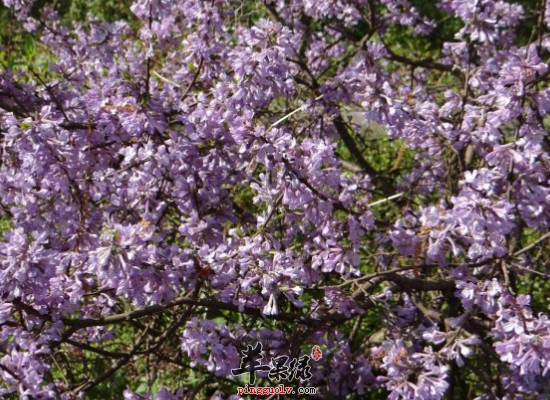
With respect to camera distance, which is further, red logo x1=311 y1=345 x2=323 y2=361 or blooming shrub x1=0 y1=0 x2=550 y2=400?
red logo x1=311 y1=345 x2=323 y2=361

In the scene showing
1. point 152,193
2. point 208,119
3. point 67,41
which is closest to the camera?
point 208,119

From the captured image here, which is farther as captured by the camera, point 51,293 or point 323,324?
point 323,324

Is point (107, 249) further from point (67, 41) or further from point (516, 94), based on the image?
point (67, 41)

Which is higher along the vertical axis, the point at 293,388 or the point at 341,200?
the point at 341,200

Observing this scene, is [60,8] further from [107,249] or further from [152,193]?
[107,249]

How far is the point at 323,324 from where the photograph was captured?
270 centimetres

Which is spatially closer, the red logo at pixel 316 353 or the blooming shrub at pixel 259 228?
the blooming shrub at pixel 259 228

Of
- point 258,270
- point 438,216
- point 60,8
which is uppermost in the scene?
point 60,8

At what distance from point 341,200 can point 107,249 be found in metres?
0.94

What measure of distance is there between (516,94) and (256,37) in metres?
0.86

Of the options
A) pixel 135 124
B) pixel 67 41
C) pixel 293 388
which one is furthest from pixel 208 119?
pixel 67 41

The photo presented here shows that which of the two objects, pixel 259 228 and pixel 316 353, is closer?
pixel 259 228

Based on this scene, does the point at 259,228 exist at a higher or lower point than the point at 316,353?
higher

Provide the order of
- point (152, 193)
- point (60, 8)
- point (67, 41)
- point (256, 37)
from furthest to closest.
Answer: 1. point (60, 8)
2. point (67, 41)
3. point (152, 193)
4. point (256, 37)
